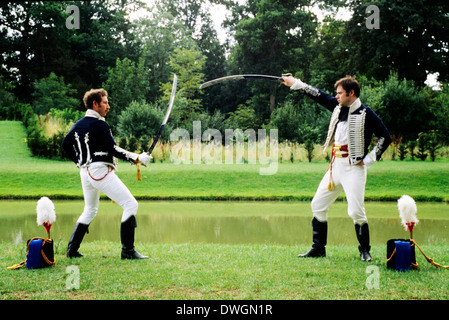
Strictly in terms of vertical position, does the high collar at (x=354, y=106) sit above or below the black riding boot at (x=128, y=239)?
above

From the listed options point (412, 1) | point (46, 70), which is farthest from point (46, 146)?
point (412, 1)

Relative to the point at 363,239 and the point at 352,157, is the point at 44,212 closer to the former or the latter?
the point at 352,157

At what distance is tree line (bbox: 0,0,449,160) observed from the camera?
90.1ft

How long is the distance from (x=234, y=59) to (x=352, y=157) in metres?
37.8

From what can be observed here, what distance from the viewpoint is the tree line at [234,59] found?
27.5m

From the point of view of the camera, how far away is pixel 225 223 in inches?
396

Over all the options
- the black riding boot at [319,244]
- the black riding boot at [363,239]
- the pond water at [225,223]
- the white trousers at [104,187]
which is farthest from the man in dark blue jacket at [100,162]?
the black riding boot at [363,239]

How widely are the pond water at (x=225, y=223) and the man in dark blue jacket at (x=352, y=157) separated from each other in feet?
6.48

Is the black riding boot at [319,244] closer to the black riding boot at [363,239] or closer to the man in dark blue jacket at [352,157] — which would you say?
the man in dark blue jacket at [352,157]

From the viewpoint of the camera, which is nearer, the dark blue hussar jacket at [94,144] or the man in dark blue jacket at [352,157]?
the man in dark blue jacket at [352,157]

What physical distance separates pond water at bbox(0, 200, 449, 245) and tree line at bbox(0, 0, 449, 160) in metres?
11.8

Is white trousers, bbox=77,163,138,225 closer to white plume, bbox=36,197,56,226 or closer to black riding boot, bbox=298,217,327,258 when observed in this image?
white plume, bbox=36,197,56,226

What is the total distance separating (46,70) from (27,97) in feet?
10.8

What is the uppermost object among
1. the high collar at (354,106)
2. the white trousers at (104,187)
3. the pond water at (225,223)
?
the high collar at (354,106)
